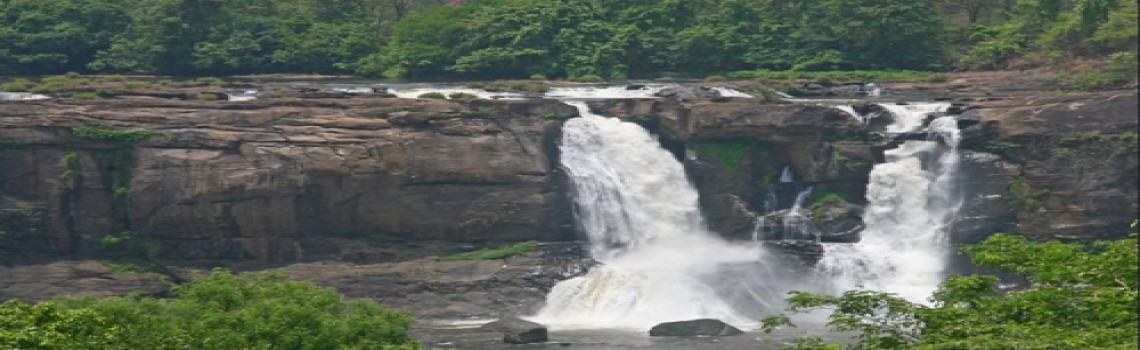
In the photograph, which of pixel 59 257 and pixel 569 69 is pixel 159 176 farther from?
pixel 569 69

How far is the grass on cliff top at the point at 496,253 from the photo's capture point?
6769 centimetres

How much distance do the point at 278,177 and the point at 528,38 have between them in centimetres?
2353

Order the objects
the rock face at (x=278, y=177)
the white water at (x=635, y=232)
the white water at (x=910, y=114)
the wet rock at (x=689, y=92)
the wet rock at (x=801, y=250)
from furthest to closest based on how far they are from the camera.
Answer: the wet rock at (x=689, y=92) → the white water at (x=910, y=114) → the wet rock at (x=801, y=250) → the rock face at (x=278, y=177) → the white water at (x=635, y=232)

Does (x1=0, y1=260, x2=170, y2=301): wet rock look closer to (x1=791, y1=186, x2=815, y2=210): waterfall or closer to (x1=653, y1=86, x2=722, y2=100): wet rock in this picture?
(x1=653, y1=86, x2=722, y2=100): wet rock

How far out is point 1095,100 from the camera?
69562 millimetres

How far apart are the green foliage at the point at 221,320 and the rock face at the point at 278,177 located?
1956cm

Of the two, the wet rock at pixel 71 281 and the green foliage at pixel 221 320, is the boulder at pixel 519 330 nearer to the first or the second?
the green foliage at pixel 221 320

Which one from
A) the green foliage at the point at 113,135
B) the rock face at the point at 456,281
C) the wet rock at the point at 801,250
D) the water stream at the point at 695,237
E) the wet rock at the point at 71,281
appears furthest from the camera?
the wet rock at the point at 801,250

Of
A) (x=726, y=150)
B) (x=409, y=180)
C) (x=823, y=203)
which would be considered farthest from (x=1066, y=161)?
(x=409, y=180)

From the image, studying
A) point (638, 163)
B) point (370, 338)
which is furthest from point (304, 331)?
point (638, 163)

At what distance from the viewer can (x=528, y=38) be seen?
88.1 metres

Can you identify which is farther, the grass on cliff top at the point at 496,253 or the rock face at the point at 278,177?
the grass on cliff top at the point at 496,253

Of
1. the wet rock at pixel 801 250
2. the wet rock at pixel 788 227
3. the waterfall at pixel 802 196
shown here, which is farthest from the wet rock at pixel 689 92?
the wet rock at pixel 801 250

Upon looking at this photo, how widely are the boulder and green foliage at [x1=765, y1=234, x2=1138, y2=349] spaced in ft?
63.1
